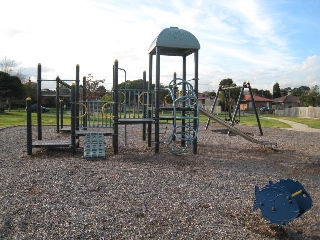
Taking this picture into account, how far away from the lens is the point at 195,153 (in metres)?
9.04

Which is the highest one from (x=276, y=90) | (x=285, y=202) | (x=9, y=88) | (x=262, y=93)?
(x=276, y=90)

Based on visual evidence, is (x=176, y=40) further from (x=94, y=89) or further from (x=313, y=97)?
(x=313, y=97)

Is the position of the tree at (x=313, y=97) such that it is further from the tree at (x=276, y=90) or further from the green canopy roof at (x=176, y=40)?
the green canopy roof at (x=176, y=40)

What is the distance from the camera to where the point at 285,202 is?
3354 millimetres

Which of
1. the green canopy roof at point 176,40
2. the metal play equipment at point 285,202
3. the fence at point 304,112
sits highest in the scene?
the green canopy roof at point 176,40

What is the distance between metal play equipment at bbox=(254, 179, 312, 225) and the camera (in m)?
3.29

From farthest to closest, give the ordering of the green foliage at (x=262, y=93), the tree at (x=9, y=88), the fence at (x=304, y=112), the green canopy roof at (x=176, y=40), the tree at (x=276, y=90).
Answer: the green foliage at (x=262, y=93)
the tree at (x=276, y=90)
the fence at (x=304, y=112)
the tree at (x=9, y=88)
the green canopy roof at (x=176, y=40)

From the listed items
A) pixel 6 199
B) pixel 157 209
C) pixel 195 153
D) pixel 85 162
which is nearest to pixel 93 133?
pixel 85 162

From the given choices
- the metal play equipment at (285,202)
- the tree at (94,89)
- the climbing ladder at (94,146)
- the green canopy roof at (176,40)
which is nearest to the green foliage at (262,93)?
the tree at (94,89)

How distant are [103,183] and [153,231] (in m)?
2.15

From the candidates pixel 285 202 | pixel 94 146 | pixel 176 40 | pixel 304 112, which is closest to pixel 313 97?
pixel 304 112

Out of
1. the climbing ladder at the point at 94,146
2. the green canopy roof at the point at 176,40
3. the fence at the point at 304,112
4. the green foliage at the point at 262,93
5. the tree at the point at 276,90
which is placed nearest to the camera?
the climbing ladder at the point at 94,146

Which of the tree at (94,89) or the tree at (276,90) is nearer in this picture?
the tree at (94,89)

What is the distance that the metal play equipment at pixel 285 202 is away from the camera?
130 inches
